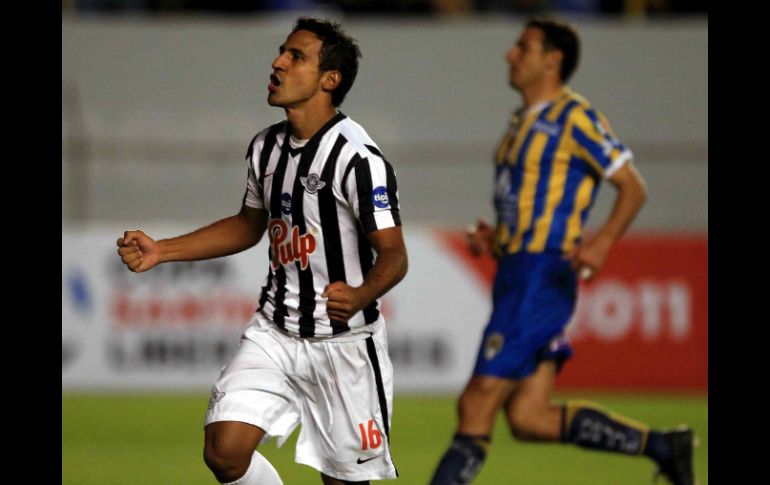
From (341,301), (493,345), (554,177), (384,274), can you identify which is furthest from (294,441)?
(341,301)

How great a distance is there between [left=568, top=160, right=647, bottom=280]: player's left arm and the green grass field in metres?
1.80

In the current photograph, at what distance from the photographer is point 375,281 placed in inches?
213

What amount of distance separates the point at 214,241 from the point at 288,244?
0.42 metres

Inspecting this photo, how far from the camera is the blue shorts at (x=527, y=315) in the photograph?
681cm

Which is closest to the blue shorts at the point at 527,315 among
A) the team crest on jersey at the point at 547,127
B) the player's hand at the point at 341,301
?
the team crest on jersey at the point at 547,127

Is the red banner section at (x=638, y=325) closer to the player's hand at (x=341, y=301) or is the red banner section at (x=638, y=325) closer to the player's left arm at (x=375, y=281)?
the player's left arm at (x=375, y=281)

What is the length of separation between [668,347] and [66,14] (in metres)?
7.16

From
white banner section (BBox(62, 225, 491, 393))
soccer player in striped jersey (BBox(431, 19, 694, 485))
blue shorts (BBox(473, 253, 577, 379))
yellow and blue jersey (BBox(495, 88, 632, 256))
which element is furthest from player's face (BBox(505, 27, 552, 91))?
white banner section (BBox(62, 225, 491, 393))

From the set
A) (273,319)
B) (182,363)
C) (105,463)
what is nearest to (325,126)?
(273,319)

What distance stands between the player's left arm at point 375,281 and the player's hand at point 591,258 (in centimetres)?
140

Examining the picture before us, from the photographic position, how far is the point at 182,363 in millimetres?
11656

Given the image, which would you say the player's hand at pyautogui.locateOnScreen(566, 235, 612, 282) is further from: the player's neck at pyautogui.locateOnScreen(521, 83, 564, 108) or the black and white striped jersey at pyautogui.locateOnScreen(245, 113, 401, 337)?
the black and white striped jersey at pyautogui.locateOnScreen(245, 113, 401, 337)

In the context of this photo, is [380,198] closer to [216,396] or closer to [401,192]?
[216,396]

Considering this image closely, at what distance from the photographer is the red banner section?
39.2 ft
